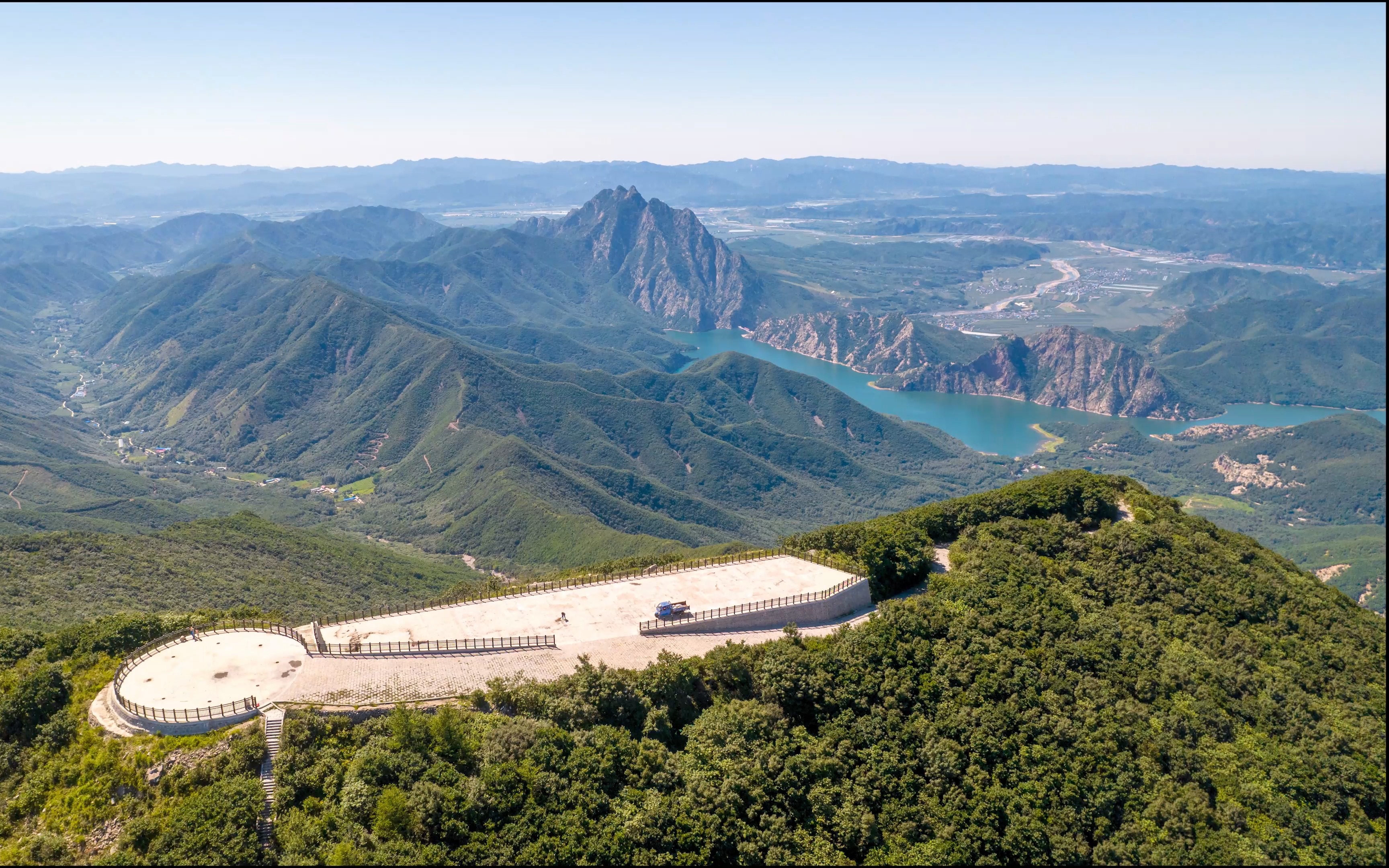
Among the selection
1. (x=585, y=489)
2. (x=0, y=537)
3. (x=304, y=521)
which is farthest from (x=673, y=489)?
(x=0, y=537)

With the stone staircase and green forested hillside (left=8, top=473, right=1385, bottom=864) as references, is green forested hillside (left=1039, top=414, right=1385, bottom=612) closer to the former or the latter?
green forested hillside (left=8, top=473, right=1385, bottom=864)

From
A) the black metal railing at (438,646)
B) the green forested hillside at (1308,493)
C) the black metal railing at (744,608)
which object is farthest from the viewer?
the green forested hillside at (1308,493)

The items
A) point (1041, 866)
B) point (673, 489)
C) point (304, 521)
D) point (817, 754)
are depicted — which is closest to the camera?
point (1041, 866)

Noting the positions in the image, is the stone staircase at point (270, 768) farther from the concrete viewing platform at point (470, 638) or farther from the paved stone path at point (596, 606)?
the paved stone path at point (596, 606)

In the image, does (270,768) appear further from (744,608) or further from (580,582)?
(744,608)

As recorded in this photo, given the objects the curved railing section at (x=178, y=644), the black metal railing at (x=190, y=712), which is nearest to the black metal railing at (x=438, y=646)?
the curved railing section at (x=178, y=644)

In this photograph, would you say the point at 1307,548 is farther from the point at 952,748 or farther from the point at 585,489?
the point at 952,748

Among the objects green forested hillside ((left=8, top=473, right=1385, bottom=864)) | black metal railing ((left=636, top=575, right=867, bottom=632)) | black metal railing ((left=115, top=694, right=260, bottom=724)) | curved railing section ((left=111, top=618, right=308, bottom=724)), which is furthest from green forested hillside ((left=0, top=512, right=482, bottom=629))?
green forested hillside ((left=8, top=473, right=1385, bottom=864))
